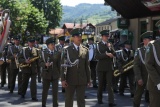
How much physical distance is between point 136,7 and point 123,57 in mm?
10441

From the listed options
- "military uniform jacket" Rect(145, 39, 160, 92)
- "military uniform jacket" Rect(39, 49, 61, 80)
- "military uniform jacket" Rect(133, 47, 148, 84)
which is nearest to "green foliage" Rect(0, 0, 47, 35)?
"military uniform jacket" Rect(39, 49, 61, 80)

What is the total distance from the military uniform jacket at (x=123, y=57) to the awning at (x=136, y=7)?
7384 millimetres

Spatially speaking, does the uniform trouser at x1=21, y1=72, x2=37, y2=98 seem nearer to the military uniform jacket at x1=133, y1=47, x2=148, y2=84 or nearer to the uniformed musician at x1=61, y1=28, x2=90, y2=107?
the uniformed musician at x1=61, y1=28, x2=90, y2=107

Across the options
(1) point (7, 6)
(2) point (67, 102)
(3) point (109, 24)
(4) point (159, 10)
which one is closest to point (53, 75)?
(2) point (67, 102)

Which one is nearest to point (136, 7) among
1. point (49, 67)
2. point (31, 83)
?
point (31, 83)

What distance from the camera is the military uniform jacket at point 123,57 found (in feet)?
42.9

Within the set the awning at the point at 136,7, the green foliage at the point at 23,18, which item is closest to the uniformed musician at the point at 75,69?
the awning at the point at 136,7

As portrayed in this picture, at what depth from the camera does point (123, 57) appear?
13.1m

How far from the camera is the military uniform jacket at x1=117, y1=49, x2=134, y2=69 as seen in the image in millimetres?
13062

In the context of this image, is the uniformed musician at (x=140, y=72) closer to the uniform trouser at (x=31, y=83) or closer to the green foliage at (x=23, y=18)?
the uniform trouser at (x=31, y=83)

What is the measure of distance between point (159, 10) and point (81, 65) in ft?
43.0

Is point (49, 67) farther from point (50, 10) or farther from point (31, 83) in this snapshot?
point (50, 10)

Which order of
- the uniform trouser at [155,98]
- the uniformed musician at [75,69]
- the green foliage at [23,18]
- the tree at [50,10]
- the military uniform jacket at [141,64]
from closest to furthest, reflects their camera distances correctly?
the uniform trouser at [155,98]
the uniformed musician at [75,69]
the military uniform jacket at [141,64]
the green foliage at [23,18]
the tree at [50,10]

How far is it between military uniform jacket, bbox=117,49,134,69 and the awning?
738 cm
